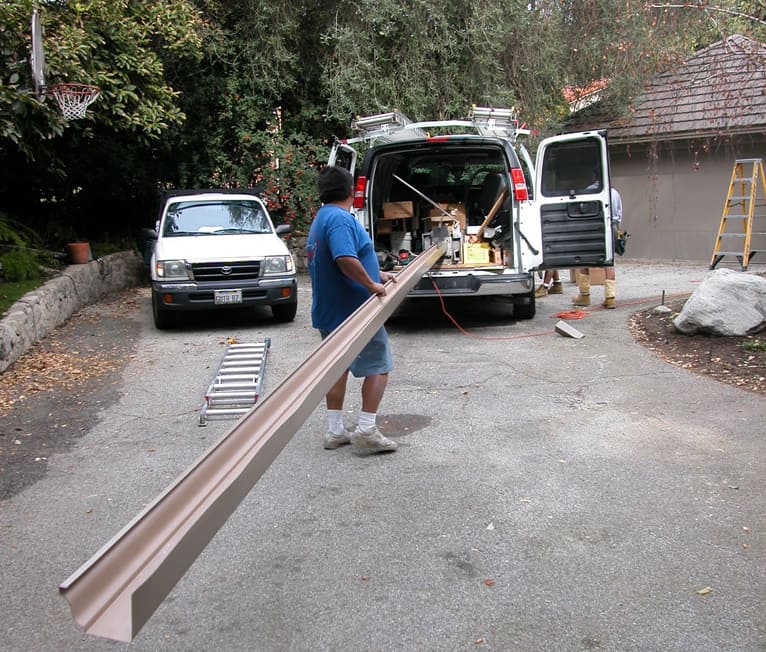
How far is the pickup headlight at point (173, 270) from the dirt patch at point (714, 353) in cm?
561

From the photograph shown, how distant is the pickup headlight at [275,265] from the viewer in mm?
9961

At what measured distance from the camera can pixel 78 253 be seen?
41.5 feet

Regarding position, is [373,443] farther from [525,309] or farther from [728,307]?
[525,309]

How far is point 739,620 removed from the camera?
304 cm

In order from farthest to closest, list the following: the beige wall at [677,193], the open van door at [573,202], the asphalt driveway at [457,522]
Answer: the beige wall at [677,193]
the open van door at [573,202]
the asphalt driveway at [457,522]

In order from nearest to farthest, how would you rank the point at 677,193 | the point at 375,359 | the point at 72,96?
the point at 375,359, the point at 72,96, the point at 677,193

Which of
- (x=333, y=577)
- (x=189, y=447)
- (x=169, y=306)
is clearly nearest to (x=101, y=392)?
(x=189, y=447)

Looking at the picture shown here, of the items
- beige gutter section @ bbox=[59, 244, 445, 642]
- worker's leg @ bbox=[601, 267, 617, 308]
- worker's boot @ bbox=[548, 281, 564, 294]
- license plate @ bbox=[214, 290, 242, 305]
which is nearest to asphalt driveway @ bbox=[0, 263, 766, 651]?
beige gutter section @ bbox=[59, 244, 445, 642]

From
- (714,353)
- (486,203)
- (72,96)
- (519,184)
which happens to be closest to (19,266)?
(72,96)

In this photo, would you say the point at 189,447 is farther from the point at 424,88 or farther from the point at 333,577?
the point at 424,88

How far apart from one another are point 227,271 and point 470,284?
317cm

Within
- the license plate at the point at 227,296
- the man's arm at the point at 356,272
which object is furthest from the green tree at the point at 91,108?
the man's arm at the point at 356,272

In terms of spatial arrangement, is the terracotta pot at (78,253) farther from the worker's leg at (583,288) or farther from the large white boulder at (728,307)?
the large white boulder at (728,307)

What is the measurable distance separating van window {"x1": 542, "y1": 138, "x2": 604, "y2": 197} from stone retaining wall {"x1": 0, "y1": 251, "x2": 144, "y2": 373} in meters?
6.47
